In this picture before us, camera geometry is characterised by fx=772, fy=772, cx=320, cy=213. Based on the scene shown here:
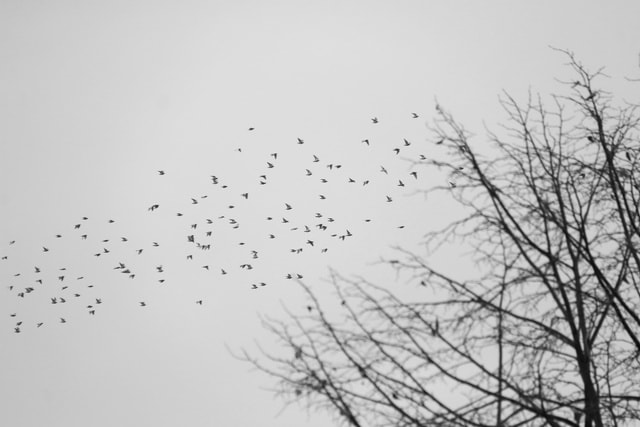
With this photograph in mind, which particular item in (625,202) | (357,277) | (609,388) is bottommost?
(609,388)

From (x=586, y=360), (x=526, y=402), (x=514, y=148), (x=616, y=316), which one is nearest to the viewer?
(x=526, y=402)

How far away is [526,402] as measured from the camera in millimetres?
4152

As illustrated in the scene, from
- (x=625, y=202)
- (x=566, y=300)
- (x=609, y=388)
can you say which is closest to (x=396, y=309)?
(x=566, y=300)

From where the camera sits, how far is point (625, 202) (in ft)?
16.4

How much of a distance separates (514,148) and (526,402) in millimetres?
1868

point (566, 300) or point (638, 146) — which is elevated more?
point (638, 146)

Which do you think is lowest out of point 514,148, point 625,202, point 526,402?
point 526,402

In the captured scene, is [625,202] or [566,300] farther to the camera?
[625,202]

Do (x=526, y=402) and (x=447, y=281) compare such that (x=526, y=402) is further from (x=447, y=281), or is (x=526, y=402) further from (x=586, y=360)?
(x=447, y=281)

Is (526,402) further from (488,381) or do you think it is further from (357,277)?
(357,277)

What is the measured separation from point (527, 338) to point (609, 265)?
0.94 m

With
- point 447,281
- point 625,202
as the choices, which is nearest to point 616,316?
point 625,202

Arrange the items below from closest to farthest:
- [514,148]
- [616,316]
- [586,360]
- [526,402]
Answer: [526,402], [586,360], [616,316], [514,148]

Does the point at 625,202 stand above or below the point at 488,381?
above
